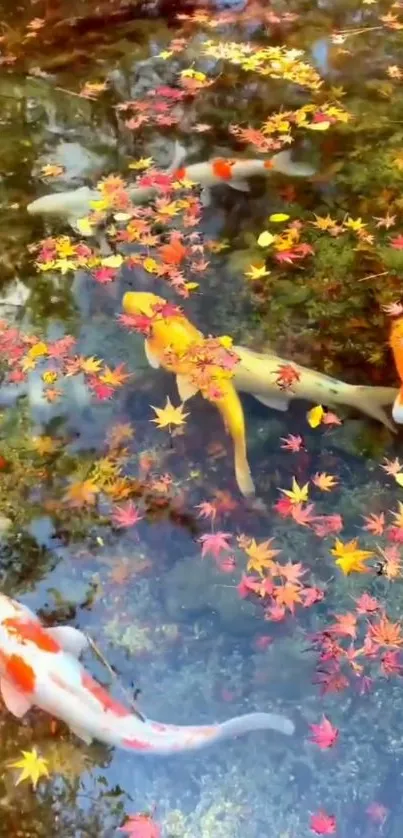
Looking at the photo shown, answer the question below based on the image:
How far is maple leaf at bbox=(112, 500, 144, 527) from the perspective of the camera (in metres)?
3.09

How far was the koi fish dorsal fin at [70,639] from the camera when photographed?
8.93ft

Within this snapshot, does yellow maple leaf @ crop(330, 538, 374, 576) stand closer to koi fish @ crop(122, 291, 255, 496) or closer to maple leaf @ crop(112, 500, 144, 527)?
koi fish @ crop(122, 291, 255, 496)

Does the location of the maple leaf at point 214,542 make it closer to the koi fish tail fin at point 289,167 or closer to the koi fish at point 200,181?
the koi fish at point 200,181

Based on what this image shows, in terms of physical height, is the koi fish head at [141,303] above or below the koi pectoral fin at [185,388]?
above

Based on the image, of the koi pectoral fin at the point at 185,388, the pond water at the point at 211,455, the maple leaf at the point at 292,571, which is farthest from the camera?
the koi pectoral fin at the point at 185,388

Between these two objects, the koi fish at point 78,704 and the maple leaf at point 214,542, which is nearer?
the koi fish at point 78,704

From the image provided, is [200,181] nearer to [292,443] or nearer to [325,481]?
[292,443]

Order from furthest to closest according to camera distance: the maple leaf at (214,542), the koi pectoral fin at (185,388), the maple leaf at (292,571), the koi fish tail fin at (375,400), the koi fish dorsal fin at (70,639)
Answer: the koi pectoral fin at (185,388), the koi fish tail fin at (375,400), the maple leaf at (214,542), the maple leaf at (292,571), the koi fish dorsal fin at (70,639)

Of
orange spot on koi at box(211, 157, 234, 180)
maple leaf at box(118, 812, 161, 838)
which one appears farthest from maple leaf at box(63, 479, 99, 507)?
orange spot on koi at box(211, 157, 234, 180)

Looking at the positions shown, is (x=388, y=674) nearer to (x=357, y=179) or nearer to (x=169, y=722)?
(x=169, y=722)

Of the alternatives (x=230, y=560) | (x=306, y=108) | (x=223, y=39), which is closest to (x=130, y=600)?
(x=230, y=560)

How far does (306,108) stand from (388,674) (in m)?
3.85

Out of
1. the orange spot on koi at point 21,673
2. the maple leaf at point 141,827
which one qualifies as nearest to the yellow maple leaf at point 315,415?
the orange spot on koi at point 21,673

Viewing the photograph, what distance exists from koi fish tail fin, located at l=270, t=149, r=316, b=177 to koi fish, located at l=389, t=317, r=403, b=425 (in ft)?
4.46
